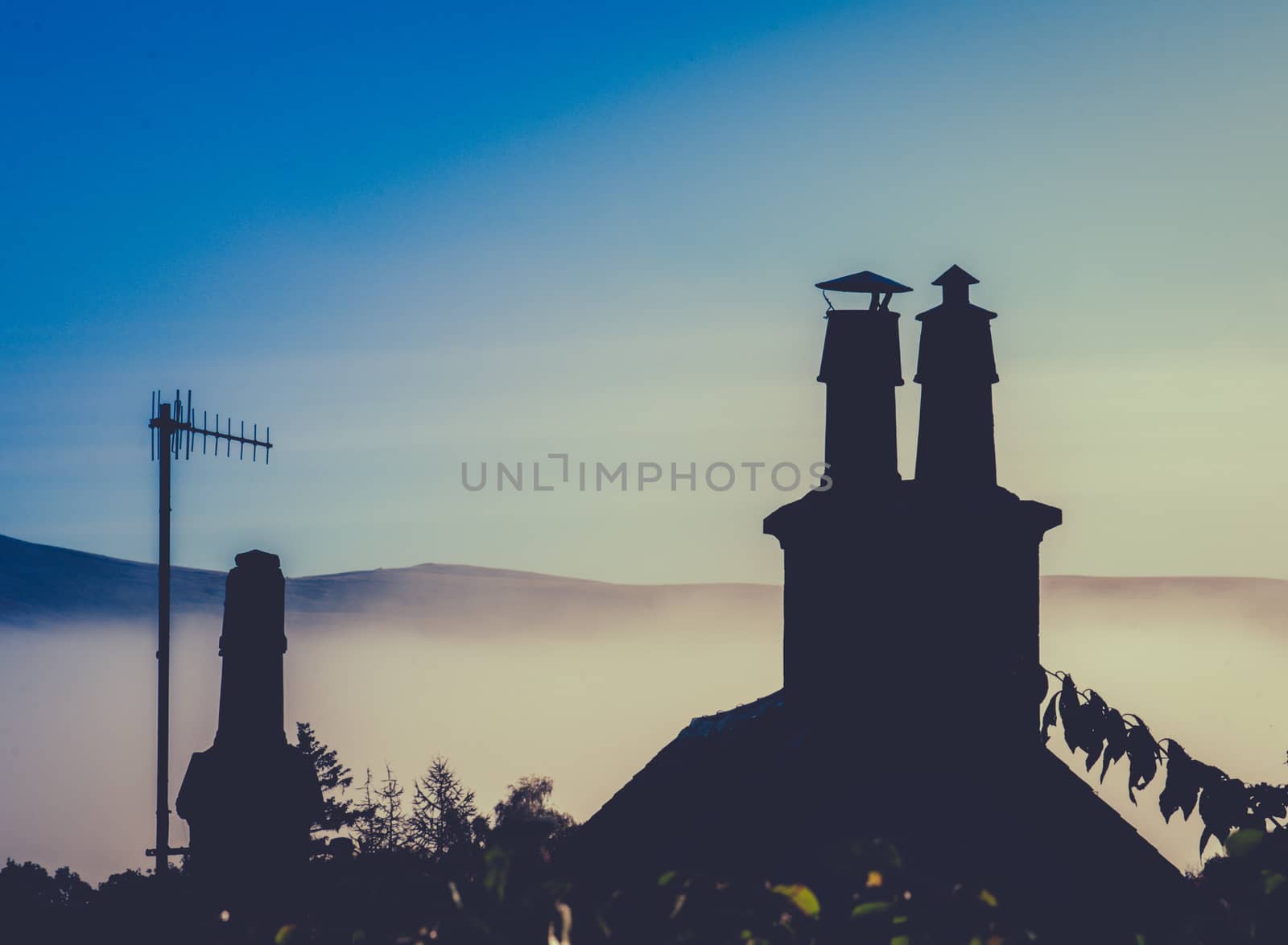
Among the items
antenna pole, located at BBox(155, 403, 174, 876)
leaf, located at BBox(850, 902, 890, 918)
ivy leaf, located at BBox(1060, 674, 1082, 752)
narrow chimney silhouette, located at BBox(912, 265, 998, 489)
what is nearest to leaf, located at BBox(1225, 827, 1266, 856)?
leaf, located at BBox(850, 902, 890, 918)

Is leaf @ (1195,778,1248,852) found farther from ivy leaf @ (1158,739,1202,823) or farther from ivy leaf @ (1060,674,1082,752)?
ivy leaf @ (1060,674,1082,752)

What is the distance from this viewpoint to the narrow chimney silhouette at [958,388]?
16.5m

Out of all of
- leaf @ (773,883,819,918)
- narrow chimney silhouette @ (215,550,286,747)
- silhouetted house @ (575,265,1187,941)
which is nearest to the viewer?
leaf @ (773,883,819,918)

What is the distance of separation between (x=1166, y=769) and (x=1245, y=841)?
3.86 meters

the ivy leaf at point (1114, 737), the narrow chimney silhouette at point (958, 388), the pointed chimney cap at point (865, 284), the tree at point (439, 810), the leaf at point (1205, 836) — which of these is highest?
the pointed chimney cap at point (865, 284)

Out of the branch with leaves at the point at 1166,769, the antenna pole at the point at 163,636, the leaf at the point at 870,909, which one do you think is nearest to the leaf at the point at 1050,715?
the branch with leaves at the point at 1166,769

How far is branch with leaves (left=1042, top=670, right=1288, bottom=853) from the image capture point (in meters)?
8.90

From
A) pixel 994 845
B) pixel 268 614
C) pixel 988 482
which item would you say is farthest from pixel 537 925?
pixel 988 482

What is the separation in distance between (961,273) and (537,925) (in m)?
13.7

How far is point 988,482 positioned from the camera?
16.6m

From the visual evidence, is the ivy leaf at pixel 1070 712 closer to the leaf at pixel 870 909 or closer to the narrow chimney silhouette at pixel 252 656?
the leaf at pixel 870 909

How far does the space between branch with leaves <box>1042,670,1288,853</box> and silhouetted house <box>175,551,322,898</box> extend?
738 cm

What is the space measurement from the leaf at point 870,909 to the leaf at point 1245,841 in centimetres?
189

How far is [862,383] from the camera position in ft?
55.2
